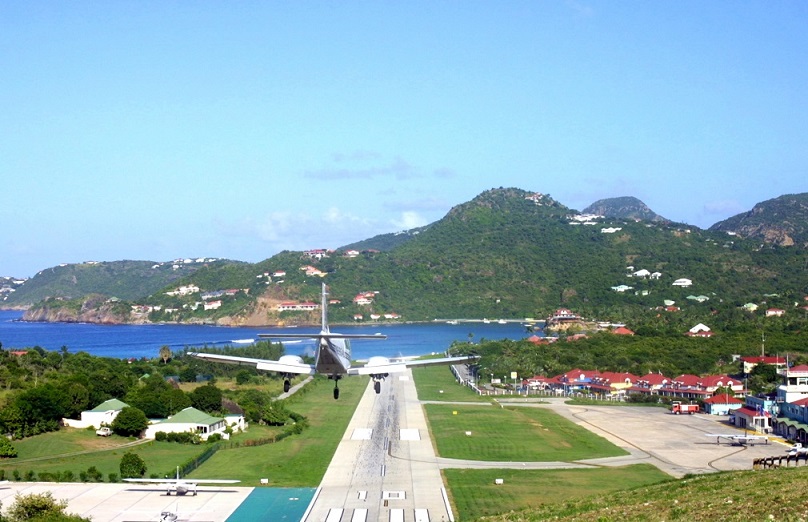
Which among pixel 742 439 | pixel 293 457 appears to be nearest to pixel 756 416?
pixel 742 439

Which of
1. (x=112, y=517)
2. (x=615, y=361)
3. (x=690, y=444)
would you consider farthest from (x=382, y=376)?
(x=615, y=361)

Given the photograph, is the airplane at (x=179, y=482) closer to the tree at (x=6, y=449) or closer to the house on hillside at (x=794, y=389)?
the tree at (x=6, y=449)

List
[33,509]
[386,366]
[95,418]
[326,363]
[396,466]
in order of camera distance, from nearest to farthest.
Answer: [33,509] → [326,363] → [386,366] → [396,466] → [95,418]

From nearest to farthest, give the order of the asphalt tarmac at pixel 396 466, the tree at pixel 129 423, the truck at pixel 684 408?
1. the asphalt tarmac at pixel 396 466
2. the tree at pixel 129 423
3. the truck at pixel 684 408

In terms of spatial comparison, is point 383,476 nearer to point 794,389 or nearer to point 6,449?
point 6,449

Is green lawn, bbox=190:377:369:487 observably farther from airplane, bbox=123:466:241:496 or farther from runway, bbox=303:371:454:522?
airplane, bbox=123:466:241:496

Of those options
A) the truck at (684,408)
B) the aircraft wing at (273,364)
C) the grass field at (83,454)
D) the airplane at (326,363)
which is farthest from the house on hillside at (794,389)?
the aircraft wing at (273,364)

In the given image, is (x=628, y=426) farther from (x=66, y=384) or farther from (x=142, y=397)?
(x=66, y=384)
